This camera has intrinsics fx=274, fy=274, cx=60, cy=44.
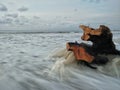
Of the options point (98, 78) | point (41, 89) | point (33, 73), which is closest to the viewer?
point (41, 89)

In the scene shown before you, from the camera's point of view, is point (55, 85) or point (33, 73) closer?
point (55, 85)

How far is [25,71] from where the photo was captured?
8.16 m

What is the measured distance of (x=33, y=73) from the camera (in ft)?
25.8

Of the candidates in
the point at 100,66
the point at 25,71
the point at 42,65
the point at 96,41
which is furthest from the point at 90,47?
the point at 25,71

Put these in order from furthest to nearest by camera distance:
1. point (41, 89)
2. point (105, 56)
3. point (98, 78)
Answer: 1. point (105, 56)
2. point (98, 78)
3. point (41, 89)

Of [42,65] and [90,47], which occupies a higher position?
[90,47]

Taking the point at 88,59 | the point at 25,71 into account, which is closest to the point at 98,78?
the point at 88,59

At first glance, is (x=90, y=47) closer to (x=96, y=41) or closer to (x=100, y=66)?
(x=96, y=41)

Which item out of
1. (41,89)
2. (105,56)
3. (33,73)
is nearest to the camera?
(41,89)

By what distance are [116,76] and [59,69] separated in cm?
174

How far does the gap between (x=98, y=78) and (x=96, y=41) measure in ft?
6.59

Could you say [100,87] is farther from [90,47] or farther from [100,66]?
[90,47]

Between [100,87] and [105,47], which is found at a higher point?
[105,47]

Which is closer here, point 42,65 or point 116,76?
point 116,76
